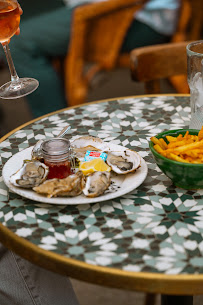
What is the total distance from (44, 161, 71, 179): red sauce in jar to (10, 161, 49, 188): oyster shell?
2 cm

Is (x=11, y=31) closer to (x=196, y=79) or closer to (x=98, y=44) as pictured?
(x=196, y=79)

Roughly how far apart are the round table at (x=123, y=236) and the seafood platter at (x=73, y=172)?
1.0 inches

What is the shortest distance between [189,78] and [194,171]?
369 millimetres

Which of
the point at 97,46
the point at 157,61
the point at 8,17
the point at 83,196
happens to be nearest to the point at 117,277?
the point at 83,196

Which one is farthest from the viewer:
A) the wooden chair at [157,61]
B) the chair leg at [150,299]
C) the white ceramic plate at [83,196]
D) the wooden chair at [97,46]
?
the wooden chair at [97,46]

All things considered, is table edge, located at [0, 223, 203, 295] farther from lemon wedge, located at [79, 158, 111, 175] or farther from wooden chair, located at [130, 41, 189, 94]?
wooden chair, located at [130, 41, 189, 94]

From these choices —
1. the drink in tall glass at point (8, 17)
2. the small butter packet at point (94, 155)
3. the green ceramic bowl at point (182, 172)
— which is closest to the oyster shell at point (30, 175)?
the small butter packet at point (94, 155)

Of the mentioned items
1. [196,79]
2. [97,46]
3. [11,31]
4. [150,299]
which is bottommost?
[150,299]

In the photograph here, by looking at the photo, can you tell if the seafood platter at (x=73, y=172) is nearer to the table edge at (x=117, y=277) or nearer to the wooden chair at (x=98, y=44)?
the table edge at (x=117, y=277)

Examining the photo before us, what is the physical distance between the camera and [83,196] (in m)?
0.98

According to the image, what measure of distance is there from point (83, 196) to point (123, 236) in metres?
0.14

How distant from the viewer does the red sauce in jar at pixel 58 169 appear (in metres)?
Result: 1.05

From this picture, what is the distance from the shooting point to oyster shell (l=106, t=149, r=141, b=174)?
105 cm

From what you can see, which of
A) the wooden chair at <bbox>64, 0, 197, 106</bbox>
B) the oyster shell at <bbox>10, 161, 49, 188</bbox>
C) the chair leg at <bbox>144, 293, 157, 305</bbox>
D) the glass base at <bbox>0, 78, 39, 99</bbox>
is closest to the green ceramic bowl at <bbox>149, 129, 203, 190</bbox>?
the oyster shell at <bbox>10, 161, 49, 188</bbox>
